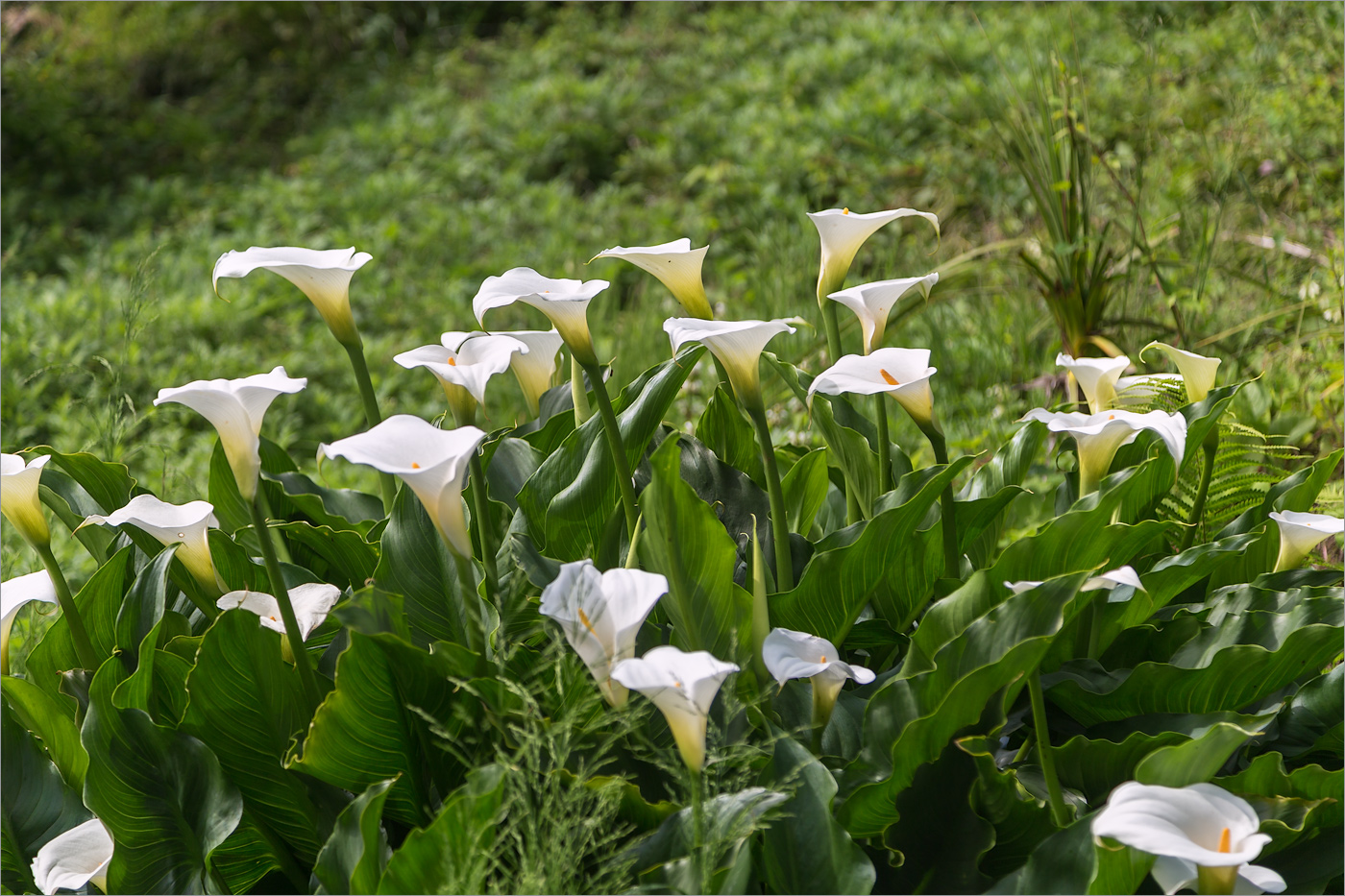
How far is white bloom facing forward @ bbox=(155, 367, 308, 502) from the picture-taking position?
2.71ft

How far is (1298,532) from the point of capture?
1040 mm

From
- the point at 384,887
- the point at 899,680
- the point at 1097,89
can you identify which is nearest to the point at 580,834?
the point at 384,887

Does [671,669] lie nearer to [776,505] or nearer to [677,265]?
[776,505]

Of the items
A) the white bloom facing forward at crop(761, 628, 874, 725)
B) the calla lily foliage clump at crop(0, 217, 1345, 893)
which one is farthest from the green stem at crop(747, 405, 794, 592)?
the white bloom facing forward at crop(761, 628, 874, 725)

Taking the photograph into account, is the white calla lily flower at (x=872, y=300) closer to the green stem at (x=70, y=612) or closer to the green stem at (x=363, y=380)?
the green stem at (x=363, y=380)

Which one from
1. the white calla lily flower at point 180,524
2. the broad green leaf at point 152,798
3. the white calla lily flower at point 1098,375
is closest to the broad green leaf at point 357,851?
the broad green leaf at point 152,798

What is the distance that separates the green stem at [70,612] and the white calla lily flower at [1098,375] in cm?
108

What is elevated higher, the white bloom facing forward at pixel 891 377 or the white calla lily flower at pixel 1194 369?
the white bloom facing forward at pixel 891 377

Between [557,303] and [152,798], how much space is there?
572 mm

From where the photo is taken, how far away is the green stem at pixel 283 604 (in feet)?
2.82

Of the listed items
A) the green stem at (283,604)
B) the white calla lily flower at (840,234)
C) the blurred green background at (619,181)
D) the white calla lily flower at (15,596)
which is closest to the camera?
the green stem at (283,604)

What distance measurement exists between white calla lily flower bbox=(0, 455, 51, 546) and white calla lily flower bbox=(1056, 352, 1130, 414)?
3.53 feet

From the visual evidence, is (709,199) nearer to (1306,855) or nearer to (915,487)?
(915,487)

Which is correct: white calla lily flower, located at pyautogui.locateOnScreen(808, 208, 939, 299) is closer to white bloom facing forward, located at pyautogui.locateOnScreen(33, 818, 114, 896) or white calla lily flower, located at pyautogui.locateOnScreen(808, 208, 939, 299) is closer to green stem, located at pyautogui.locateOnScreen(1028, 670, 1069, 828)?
green stem, located at pyautogui.locateOnScreen(1028, 670, 1069, 828)
